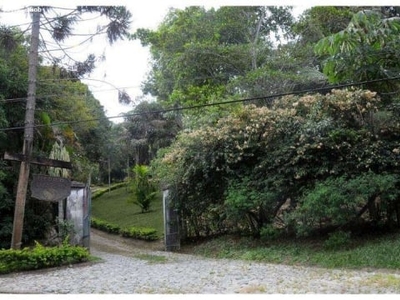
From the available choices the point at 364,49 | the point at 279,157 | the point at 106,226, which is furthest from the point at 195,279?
the point at 106,226

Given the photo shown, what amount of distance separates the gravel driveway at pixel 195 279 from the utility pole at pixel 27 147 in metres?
1.54

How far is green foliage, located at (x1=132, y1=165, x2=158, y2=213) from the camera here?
19.0 metres

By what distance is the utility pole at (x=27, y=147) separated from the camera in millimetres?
9156

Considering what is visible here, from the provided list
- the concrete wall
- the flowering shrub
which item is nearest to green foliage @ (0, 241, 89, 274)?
the concrete wall

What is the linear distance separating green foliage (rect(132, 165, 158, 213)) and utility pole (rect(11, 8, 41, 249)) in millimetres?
9632

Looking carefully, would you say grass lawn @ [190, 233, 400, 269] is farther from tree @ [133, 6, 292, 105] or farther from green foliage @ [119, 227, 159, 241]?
tree @ [133, 6, 292, 105]

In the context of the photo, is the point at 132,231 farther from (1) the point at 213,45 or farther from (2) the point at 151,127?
(2) the point at 151,127

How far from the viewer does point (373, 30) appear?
28.9 feet

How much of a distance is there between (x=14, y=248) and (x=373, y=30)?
8685mm

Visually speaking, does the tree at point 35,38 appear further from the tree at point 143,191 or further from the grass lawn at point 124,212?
the tree at point 143,191

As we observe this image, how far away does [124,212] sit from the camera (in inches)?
800

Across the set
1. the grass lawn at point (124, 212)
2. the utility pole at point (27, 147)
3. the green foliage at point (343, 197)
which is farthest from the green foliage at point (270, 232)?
the utility pole at point (27, 147)

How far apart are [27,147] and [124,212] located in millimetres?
11357

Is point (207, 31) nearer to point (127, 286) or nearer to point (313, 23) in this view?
point (313, 23)
